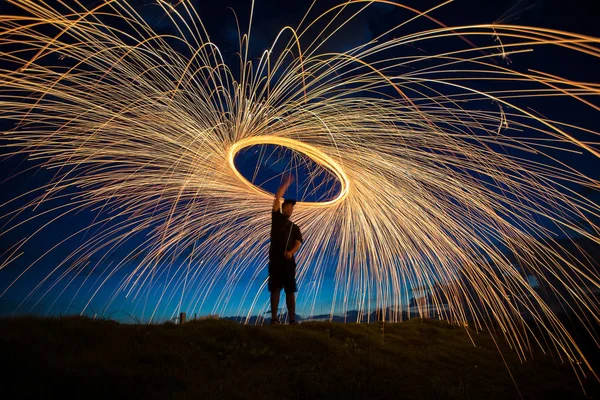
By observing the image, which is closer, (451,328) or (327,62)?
(327,62)

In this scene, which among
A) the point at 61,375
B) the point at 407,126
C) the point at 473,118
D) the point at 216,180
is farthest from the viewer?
the point at 216,180

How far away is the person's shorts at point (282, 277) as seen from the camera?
6.99 meters

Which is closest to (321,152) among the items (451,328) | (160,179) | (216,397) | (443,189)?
(443,189)

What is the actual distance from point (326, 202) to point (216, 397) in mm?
6102

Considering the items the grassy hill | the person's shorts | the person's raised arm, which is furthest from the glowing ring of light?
the grassy hill

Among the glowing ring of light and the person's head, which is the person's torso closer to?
the person's head

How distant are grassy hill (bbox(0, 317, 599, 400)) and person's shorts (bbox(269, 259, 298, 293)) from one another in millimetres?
929

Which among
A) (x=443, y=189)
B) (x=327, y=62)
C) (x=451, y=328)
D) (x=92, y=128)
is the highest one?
(x=327, y=62)

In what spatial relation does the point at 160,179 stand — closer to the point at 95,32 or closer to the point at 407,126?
the point at 95,32

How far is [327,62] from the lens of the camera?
5.61 meters

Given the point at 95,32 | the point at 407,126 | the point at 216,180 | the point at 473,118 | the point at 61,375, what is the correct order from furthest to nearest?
the point at 216,180
the point at 407,126
the point at 473,118
the point at 95,32
the point at 61,375

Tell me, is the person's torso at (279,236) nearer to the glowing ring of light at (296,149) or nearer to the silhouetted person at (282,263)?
the silhouetted person at (282,263)

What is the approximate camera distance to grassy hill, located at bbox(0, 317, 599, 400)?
2955 millimetres

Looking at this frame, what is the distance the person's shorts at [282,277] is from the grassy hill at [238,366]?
3.05 ft
